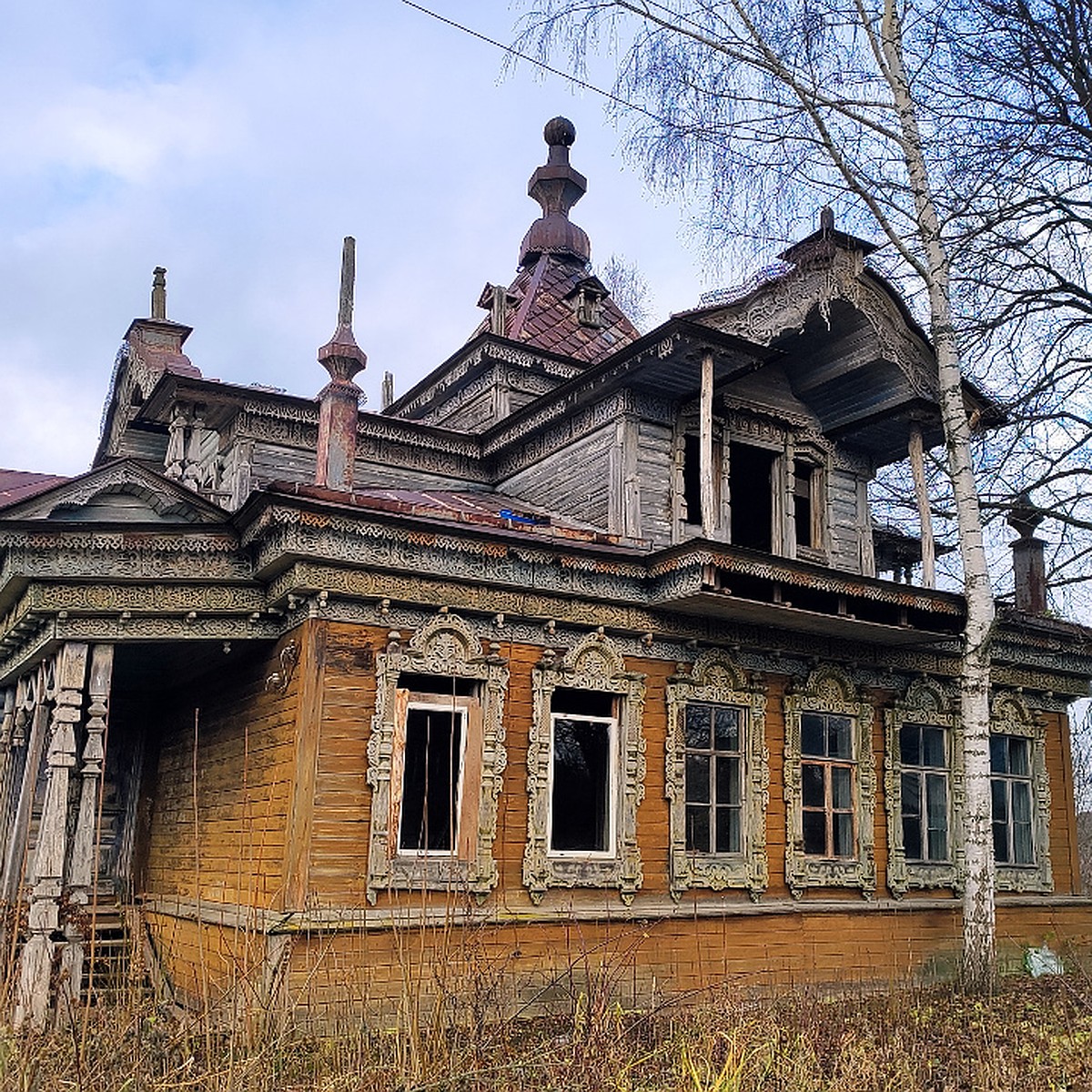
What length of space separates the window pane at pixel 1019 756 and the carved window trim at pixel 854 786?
2.70m

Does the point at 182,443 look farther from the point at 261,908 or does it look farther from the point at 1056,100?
the point at 1056,100

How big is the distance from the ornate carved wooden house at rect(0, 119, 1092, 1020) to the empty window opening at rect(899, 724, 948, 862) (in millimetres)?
40

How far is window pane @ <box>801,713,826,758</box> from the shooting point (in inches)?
454

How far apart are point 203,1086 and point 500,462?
984cm

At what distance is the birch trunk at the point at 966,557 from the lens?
10.7m

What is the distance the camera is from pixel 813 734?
11625 millimetres

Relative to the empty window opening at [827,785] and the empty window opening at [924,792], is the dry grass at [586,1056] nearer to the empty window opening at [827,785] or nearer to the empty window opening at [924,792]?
the empty window opening at [827,785]

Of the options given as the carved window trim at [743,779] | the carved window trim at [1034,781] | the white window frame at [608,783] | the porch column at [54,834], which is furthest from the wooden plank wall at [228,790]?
the carved window trim at [1034,781]

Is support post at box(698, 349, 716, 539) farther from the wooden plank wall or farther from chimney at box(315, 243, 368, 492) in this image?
the wooden plank wall

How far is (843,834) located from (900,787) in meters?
0.98

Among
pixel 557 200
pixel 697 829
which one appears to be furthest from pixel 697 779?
pixel 557 200

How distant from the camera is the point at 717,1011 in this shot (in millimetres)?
7305

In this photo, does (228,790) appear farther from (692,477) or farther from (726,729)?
(692,477)

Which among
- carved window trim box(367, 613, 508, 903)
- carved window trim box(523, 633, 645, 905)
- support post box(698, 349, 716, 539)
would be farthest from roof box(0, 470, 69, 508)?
support post box(698, 349, 716, 539)
